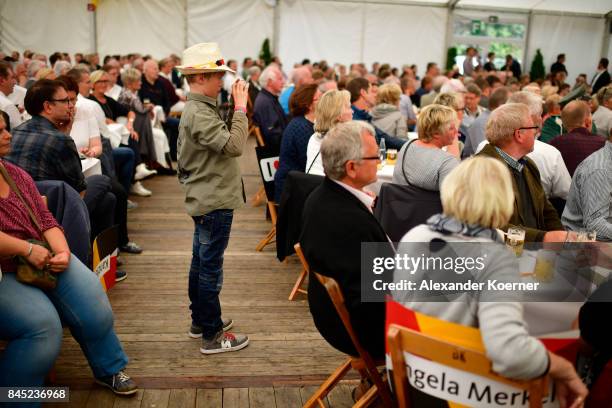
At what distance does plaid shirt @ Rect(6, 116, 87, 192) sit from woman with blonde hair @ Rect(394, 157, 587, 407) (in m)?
2.28

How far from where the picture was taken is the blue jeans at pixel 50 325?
2.28 m

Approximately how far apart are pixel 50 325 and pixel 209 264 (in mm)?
850

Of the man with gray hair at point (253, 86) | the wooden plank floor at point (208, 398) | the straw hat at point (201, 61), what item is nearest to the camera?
the wooden plank floor at point (208, 398)

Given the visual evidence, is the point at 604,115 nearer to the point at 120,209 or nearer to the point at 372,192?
the point at 372,192

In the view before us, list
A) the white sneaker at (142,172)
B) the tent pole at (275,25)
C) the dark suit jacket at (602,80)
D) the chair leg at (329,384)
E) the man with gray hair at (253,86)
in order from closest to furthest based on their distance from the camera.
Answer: the chair leg at (329,384)
the white sneaker at (142,172)
the man with gray hair at (253,86)
the dark suit jacket at (602,80)
the tent pole at (275,25)

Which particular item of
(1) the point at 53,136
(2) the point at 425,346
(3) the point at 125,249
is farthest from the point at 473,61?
(2) the point at 425,346

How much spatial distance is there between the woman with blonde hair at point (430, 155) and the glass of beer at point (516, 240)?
66 centimetres

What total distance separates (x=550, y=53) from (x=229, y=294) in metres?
15.7

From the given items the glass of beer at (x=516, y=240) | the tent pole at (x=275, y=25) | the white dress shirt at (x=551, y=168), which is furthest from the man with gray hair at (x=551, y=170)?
the tent pole at (x=275, y=25)

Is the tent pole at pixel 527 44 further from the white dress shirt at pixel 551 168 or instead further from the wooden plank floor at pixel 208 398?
the wooden plank floor at pixel 208 398

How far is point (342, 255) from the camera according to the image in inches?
82.4

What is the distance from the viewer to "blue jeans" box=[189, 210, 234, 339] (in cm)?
291

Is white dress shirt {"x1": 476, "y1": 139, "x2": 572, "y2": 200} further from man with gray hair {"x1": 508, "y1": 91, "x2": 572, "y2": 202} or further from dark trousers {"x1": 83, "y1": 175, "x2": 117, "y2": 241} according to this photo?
dark trousers {"x1": 83, "y1": 175, "x2": 117, "y2": 241}

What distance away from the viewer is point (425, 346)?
1567mm
